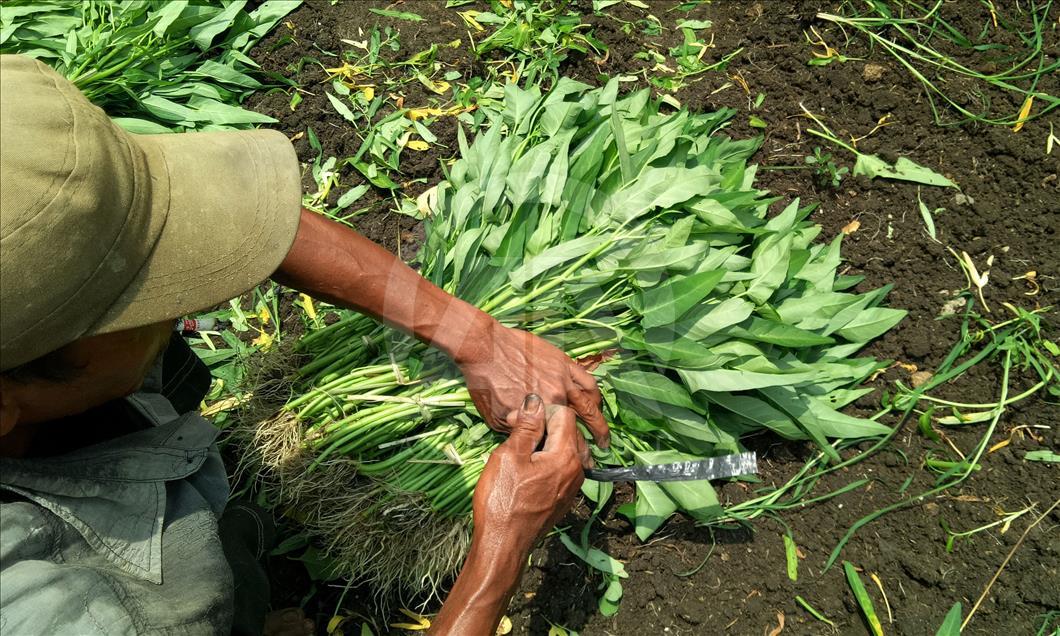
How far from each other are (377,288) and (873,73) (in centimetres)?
216

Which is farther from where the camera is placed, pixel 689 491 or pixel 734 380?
pixel 689 491

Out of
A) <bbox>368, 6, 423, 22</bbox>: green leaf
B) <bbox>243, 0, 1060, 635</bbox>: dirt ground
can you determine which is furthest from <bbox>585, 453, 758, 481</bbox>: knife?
<bbox>368, 6, 423, 22</bbox>: green leaf

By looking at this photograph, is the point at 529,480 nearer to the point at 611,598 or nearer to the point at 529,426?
the point at 529,426

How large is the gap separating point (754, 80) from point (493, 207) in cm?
136

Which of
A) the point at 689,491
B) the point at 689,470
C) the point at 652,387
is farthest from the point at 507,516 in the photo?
the point at 689,491

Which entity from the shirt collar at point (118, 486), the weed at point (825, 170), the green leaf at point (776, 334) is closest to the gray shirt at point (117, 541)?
the shirt collar at point (118, 486)

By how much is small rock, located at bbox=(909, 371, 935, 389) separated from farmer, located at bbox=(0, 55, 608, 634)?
1110 mm

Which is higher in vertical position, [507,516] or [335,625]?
[507,516]

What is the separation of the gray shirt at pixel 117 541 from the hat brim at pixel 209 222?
0.38 meters

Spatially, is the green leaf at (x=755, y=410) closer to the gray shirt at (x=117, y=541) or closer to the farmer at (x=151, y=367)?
the farmer at (x=151, y=367)

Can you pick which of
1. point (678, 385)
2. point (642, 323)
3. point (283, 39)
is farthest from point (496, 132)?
point (283, 39)

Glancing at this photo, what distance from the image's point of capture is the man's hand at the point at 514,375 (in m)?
1.94

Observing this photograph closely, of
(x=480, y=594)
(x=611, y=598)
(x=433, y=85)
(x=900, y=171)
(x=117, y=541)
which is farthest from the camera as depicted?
(x=433, y=85)

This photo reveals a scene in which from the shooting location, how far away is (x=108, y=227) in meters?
1.31
